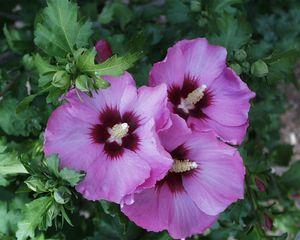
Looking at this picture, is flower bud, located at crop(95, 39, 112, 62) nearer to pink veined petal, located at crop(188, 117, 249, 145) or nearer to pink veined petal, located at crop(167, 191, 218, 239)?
pink veined petal, located at crop(188, 117, 249, 145)

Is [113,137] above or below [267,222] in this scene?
above

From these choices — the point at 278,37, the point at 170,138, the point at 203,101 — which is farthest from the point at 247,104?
the point at 278,37

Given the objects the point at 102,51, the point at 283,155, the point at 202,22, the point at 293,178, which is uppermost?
the point at 102,51

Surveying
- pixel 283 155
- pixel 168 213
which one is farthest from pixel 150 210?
pixel 283 155

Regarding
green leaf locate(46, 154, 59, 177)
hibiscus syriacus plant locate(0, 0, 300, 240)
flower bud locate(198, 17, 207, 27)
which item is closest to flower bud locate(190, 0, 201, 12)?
flower bud locate(198, 17, 207, 27)

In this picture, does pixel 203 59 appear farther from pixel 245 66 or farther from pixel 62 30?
pixel 62 30

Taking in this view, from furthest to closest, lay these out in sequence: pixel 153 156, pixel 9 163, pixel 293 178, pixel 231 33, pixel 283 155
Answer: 1. pixel 283 155
2. pixel 293 178
3. pixel 231 33
4. pixel 9 163
5. pixel 153 156
